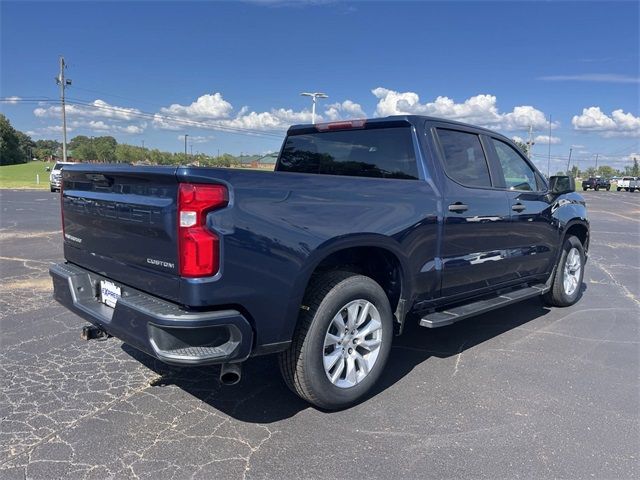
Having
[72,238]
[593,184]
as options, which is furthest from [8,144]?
[72,238]

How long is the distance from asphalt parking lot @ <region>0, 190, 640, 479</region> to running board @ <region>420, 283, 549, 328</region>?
0.43 meters

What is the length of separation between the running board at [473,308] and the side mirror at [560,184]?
3.58ft

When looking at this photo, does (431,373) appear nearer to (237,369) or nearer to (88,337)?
(237,369)

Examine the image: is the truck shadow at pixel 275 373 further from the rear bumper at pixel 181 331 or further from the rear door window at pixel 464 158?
the rear door window at pixel 464 158

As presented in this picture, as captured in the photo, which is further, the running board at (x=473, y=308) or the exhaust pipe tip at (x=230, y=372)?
the running board at (x=473, y=308)

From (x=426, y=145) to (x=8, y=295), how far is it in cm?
507

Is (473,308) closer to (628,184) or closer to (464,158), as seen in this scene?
(464,158)

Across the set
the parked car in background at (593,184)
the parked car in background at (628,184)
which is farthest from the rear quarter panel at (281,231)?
the parked car in background at (628,184)

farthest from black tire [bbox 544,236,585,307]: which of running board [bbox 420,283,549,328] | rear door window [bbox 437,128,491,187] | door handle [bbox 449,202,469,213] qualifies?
door handle [bbox 449,202,469,213]

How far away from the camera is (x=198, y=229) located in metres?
2.74

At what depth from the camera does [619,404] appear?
373 cm

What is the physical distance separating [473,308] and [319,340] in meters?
1.77

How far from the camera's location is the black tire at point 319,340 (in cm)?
325

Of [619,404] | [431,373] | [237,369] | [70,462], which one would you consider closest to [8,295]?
[70,462]
